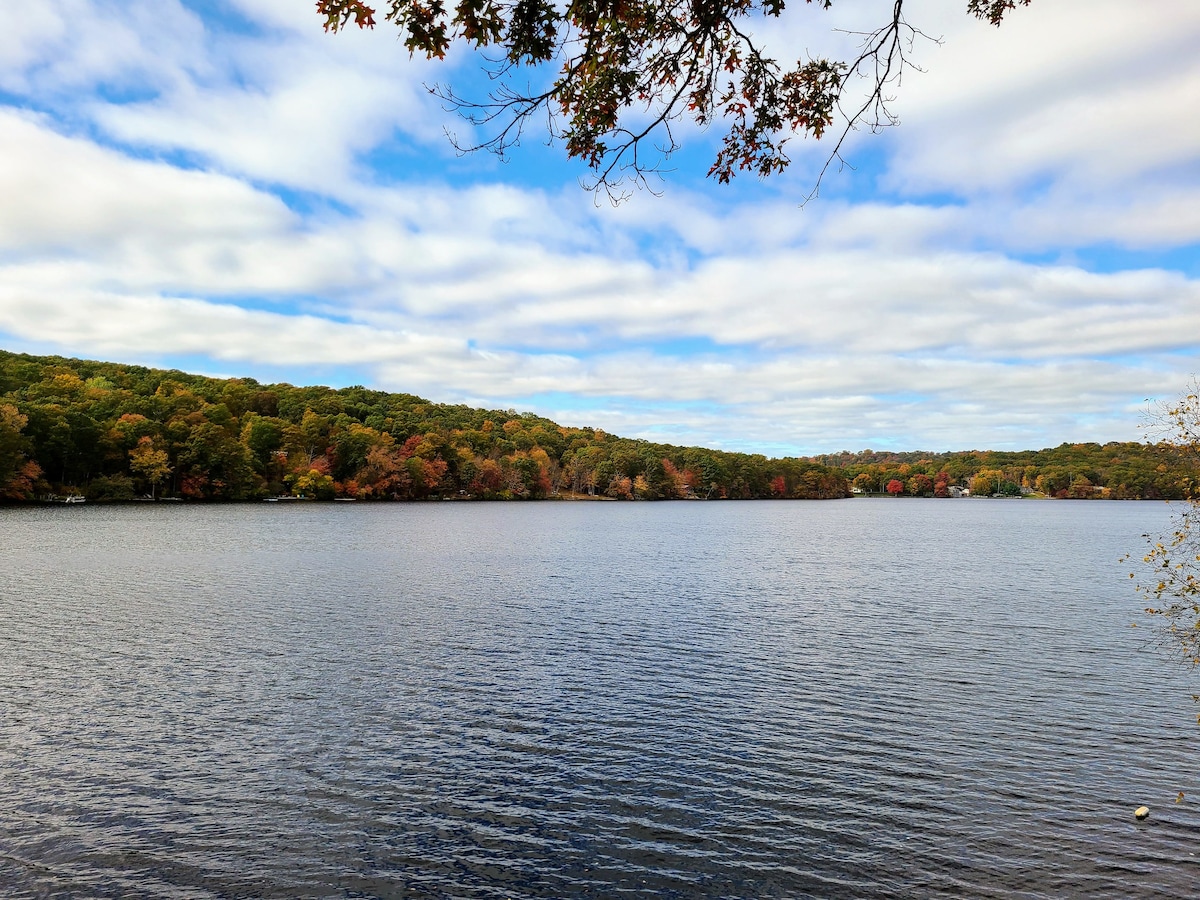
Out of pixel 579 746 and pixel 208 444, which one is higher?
pixel 208 444

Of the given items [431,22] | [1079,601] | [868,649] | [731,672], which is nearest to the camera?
[431,22]

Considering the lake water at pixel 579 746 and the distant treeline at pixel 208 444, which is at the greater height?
the distant treeline at pixel 208 444

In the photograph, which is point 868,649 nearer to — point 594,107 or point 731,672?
point 731,672

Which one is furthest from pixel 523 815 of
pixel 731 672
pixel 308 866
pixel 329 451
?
pixel 329 451

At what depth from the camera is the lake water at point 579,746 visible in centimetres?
1134

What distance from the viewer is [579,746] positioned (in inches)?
648

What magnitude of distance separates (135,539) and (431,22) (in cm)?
6713

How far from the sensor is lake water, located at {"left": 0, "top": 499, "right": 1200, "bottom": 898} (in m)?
11.3

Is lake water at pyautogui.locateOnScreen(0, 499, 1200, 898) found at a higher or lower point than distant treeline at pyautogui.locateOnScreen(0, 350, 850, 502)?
lower

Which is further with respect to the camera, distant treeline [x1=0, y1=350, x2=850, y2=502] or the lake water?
distant treeline [x1=0, y1=350, x2=850, y2=502]

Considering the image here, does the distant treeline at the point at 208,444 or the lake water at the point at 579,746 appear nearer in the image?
the lake water at the point at 579,746

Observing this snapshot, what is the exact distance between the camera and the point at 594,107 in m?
7.58

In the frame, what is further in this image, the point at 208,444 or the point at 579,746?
the point at 208,444

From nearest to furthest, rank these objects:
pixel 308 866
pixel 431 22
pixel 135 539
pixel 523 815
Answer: pixel 431 22
pixel 308 866
pixel 523 815
pixel 135 539
